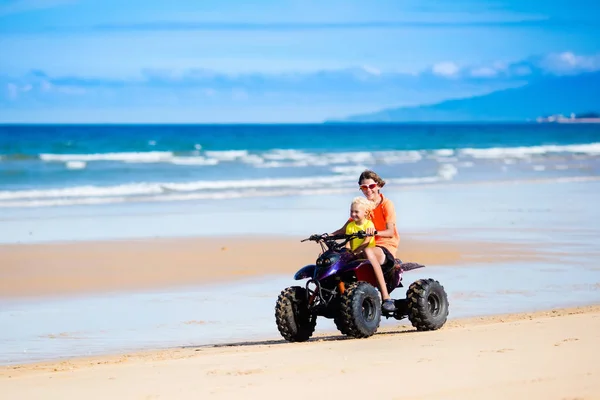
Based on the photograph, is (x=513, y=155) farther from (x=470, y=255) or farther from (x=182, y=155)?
(x=470, y=255)

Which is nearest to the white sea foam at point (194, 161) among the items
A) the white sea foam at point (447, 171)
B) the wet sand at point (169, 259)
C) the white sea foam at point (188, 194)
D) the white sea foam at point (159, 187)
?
the white sea foam at point (447, 171)

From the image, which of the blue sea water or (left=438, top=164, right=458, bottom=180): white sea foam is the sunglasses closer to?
the blue sea water

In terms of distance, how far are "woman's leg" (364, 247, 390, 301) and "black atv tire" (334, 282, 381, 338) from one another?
0.14m

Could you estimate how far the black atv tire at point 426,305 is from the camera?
829 centimetres

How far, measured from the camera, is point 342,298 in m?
7.79

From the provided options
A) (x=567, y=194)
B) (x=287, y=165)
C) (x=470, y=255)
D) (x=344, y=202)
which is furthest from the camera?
(x=287, y=165)

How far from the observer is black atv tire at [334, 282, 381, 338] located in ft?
25.5

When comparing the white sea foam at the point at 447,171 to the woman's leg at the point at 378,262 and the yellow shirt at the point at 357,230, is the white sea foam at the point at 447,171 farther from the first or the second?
the yellow shirt at the point at 357,230

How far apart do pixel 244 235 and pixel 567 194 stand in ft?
38.6

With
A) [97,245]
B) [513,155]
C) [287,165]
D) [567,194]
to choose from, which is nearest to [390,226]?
[97,245]

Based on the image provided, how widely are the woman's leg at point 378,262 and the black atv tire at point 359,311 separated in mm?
140

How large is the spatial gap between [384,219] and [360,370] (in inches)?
79.3

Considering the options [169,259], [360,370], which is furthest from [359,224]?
[169,259]

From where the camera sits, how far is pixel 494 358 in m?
6.73
